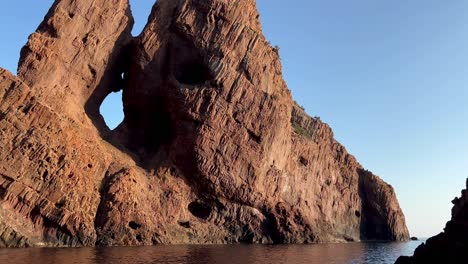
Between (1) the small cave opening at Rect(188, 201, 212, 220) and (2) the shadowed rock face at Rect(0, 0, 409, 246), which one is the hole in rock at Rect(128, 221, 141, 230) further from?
(1) the small cave opening at Rect(188, 201, 212, 220)

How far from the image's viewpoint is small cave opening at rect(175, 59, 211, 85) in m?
73.5

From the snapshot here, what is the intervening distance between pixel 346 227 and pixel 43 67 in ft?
224

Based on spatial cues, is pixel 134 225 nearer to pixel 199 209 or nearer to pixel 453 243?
pixel 199 209

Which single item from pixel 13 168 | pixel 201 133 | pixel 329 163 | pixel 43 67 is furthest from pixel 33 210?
pixel 329 163

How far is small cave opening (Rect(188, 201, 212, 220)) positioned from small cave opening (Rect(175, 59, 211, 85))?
19.0 metres

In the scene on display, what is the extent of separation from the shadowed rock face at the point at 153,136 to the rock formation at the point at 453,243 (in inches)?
1403

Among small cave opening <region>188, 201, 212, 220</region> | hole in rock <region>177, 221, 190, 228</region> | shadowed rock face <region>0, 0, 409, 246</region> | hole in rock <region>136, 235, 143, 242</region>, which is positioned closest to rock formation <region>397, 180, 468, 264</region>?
hole in rock <region>136, 235, 143, 242</region>

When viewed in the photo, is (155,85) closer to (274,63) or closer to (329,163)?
(274,63)

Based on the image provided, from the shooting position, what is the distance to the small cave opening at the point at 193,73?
7350 centimetres

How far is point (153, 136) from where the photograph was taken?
250ft

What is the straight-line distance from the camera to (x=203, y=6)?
252 feet

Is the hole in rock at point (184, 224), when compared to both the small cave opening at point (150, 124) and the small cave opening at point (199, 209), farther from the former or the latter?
the small cave opening at point (150, 124)

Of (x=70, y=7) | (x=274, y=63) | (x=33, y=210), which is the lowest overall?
(x=33, y=210)

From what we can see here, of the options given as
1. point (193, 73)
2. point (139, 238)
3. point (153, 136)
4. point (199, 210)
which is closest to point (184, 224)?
point (199, 210)
